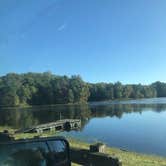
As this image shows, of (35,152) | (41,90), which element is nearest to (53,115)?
(41,90)

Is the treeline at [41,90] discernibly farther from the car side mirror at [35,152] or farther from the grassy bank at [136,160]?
the car side mirror at [35,152]

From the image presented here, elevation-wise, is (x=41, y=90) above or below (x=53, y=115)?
above

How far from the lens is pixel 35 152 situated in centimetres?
376

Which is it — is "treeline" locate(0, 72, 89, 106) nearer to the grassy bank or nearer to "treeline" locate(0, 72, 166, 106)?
"treeline" locate(0, 72, 166, 106)

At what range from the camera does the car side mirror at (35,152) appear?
3.65 m

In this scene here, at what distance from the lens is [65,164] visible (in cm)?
393

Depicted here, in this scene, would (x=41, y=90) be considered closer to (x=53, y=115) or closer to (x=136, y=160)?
(x=53, y=115)

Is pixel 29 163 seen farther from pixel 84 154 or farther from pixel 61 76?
pixel 61 76

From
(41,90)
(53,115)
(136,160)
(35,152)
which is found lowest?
(136,160)

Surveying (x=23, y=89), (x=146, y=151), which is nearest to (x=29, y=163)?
(x=146, y=151)

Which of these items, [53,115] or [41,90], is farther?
[41,90]

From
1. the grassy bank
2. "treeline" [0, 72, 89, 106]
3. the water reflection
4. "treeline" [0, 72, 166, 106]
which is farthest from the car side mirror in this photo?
"treeline" [0, 72, 89, 106]

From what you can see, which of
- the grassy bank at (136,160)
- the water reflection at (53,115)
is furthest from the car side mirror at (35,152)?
the water reflection at (53,115)

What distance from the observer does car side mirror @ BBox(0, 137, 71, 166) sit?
3.65 m
